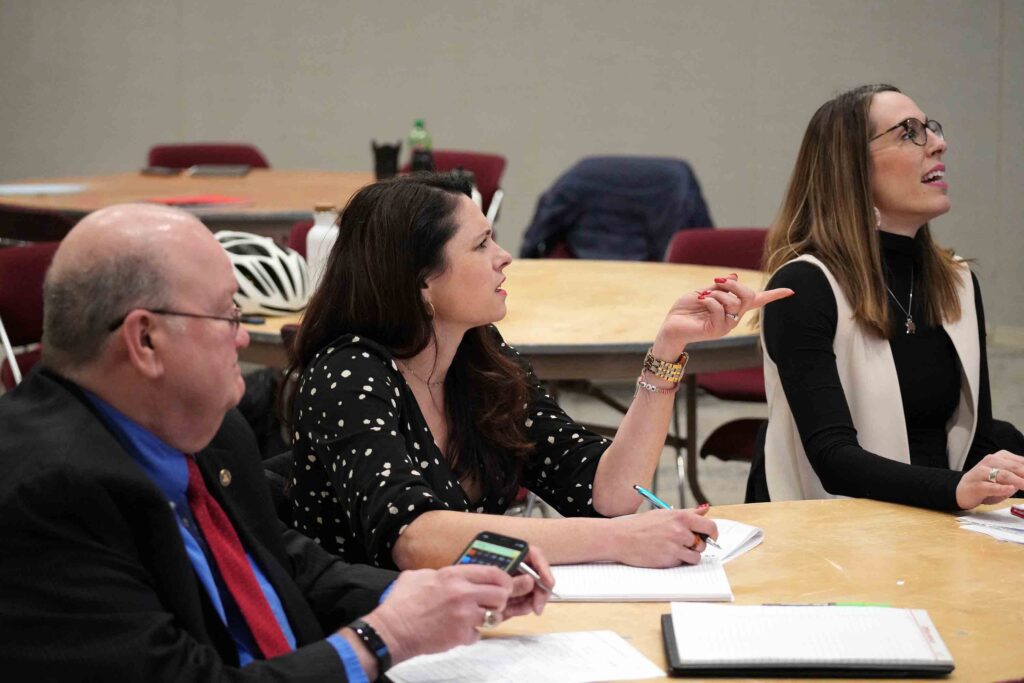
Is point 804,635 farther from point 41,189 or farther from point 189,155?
point 189,155

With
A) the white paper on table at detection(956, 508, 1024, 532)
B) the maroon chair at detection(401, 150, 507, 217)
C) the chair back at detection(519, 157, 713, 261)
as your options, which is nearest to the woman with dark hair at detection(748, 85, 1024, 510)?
the white paper on table at detection(956, 508, 1024, 532)

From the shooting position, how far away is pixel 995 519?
210 centimetres

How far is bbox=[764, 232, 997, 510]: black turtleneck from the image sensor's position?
94.2 inches

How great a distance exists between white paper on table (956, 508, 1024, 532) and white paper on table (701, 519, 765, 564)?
37 cm

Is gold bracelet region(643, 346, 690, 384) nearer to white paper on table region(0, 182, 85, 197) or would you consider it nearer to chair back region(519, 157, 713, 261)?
chair back region(519, 157, 713, 261)

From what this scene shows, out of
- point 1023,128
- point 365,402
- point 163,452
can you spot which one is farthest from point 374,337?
point 1023,128

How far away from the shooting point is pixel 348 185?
20.4 ft

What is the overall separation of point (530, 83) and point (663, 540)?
6.04 metres

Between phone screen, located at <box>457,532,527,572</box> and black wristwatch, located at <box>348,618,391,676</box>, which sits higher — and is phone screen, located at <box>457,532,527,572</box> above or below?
above

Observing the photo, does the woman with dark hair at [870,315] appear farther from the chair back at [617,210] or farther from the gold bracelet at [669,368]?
the chair back at [617,210]

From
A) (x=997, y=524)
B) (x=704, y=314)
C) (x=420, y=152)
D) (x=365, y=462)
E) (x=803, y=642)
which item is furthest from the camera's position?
(x=420, y=152)

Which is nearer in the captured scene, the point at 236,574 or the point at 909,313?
the point at 236,574

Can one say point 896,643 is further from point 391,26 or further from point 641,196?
point 391,26

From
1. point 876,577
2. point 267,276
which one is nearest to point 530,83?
point 267,276
